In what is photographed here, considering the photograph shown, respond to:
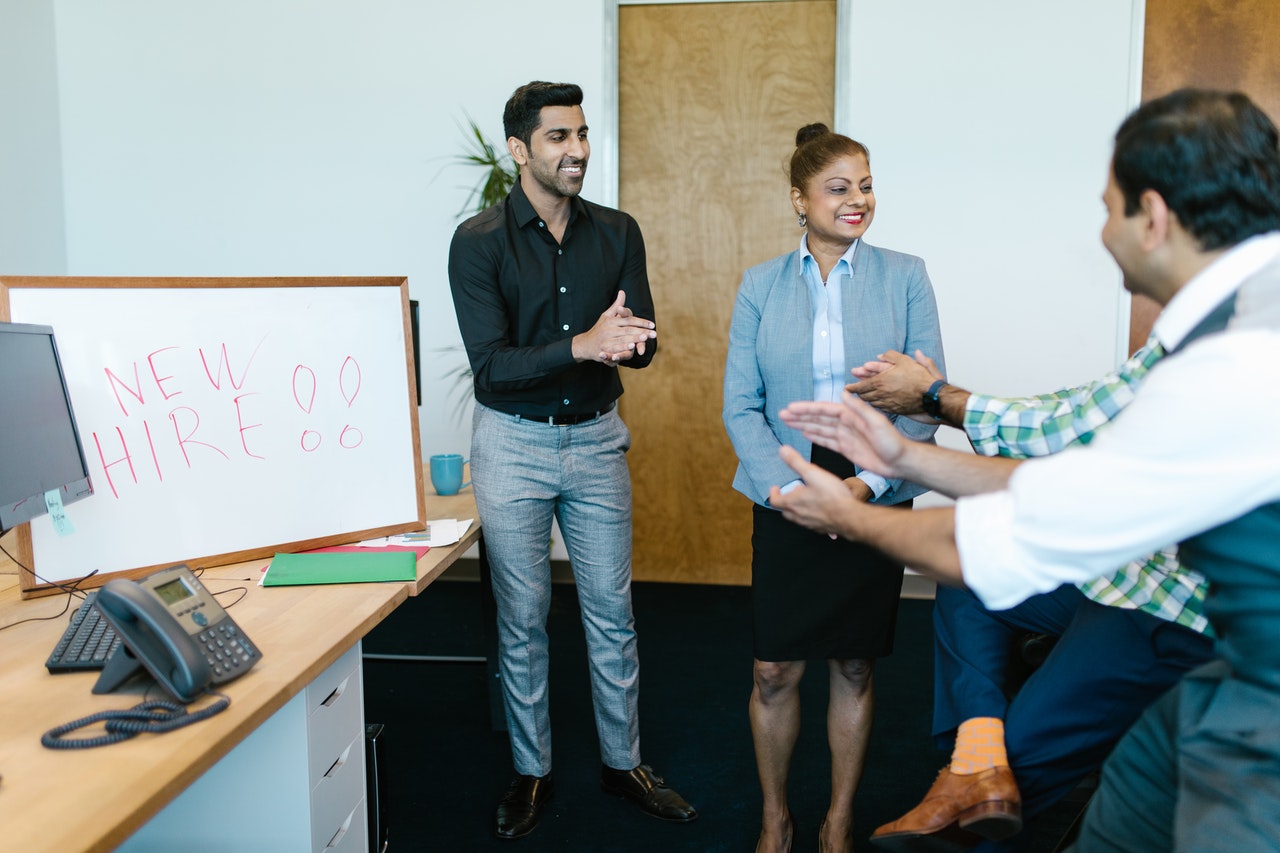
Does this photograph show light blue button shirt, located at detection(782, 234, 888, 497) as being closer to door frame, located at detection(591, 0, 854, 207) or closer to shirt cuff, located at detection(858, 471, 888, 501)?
shirt cuff, located at detection(858, 471, 888, 501)

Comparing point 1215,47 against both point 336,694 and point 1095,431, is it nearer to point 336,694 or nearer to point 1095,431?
point 1095,431

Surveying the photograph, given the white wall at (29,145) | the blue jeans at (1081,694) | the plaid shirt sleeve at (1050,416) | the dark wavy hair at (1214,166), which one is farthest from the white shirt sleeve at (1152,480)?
the white wall at (29,145)

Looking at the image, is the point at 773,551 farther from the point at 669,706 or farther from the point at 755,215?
the point at 755,215

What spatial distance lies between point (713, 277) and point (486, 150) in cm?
108

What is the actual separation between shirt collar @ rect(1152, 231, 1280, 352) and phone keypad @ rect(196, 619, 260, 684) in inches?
48.9

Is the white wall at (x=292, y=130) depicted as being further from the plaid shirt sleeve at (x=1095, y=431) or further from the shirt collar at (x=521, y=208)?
the plaid shirt sleeve at (x=1095, y=431)

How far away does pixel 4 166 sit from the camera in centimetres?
398

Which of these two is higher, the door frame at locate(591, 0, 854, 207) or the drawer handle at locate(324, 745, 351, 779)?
the door frame at locate(591, 0, 854, 207)

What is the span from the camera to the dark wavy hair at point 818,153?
6.51 feet

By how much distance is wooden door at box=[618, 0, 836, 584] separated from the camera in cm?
402

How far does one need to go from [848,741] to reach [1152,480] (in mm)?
1264

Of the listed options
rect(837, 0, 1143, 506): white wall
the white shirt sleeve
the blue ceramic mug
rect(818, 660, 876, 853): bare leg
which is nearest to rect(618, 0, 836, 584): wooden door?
rect(837, 0, 1143, 506): white wall

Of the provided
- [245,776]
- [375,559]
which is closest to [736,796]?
[375,559]

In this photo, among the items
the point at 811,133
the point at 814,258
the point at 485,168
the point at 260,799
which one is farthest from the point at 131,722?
the point at 485,168
